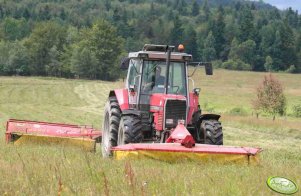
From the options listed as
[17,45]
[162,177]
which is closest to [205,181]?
[162,177]

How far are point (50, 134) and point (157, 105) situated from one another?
3.13m

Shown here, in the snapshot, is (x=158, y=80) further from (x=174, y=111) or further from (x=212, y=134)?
(x=212, y=134)

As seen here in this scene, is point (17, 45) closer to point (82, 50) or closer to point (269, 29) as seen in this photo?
point (82, 50)

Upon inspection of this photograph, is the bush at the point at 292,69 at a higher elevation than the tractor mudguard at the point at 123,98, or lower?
higher

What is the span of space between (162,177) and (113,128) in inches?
172

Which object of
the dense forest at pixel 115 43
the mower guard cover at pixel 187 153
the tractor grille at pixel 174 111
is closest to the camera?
the mower guard cover at pixel 187 153

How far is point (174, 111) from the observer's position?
966 cm

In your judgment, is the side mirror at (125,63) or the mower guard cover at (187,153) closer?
the mower guard cover at (187,153)

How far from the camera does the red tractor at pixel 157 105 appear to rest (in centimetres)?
951

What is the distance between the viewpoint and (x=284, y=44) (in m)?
121

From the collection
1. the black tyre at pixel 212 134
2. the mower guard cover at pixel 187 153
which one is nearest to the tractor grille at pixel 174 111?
the black tyre at pixel 212 134

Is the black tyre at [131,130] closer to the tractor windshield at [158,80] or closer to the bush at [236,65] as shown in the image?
the tractor windshield at [158,80]

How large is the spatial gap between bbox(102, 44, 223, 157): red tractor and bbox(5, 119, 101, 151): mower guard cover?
707 mm

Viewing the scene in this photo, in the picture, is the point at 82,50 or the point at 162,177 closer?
the point at 162,177
